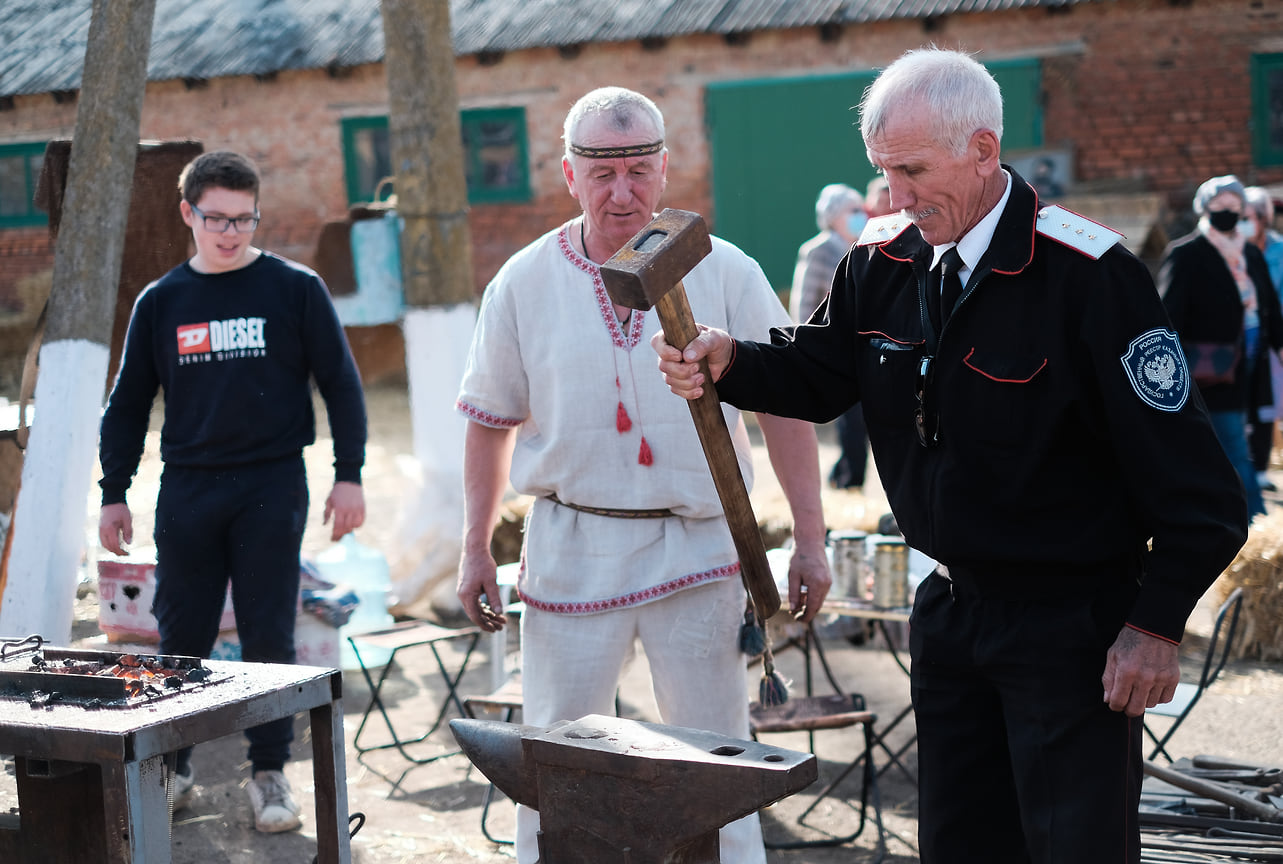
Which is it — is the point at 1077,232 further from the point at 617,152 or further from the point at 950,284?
the point at 617,152

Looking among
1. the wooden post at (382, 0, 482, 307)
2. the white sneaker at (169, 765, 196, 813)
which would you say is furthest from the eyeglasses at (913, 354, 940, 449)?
the wooden post at (382, 0, 482, 307)

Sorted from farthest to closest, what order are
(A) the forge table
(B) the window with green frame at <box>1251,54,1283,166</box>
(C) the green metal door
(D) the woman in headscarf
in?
(C) the green metal door
(B) the window with green frame at <box>1251,54,1283,166</box>
(D) the woman in headscarf
(A) the forge table

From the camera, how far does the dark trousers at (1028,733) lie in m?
2.28

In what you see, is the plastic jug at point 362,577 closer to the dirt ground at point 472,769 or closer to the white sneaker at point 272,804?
the dirt ground at point 472,769

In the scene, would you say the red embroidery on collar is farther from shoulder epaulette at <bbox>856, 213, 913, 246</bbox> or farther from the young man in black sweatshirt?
the young man in black sweatshirt

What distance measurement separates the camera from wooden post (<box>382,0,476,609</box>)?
6383 mm

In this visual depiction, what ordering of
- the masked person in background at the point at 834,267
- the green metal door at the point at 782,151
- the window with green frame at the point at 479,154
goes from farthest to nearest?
the window with green frame at the point at 479,154 → the green metal door at the point at 782,151 → the masked person in background at the point at 834,267

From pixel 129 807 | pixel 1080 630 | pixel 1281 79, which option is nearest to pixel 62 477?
pixel 129 807

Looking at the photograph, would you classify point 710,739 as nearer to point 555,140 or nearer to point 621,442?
point 621,442

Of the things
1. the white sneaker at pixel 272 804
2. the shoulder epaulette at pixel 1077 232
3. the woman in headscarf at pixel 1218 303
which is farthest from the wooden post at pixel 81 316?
the woman in headscarf at pixel 1218 303

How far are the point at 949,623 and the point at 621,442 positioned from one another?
947mm

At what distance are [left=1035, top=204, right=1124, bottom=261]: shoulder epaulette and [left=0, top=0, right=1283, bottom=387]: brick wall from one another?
1044cm

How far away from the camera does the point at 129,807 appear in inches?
103

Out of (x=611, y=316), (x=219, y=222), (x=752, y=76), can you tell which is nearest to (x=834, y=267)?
(x=219, y=222)
